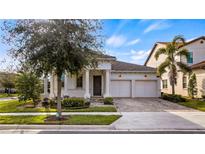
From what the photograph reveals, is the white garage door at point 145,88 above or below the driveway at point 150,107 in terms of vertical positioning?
above

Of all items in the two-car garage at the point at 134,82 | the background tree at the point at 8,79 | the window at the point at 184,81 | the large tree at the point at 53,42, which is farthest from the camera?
the window at the point at 184,81

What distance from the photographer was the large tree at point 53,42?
385 inches

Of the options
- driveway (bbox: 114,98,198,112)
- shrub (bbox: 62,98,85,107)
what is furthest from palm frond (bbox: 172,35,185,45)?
shrub (bbox: 62,98,85,107)

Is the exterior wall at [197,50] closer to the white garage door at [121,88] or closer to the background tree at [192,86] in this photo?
the background tree at [192,86]

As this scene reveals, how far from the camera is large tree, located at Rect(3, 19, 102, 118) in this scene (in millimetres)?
9781

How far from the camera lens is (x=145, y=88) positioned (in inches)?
888

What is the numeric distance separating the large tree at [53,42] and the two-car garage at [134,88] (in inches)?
464

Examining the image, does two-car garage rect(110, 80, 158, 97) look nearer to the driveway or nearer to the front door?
the front door

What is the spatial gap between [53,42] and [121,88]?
13340 millimetres

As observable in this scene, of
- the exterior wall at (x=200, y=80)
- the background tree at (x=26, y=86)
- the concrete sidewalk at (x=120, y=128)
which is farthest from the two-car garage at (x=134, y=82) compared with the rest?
the concrete sidewalk at (x=120, y=128)

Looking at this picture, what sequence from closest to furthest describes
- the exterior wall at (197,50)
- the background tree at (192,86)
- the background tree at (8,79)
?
the background tree at (8,79) → the background tree at (192,86) → the exterior wall at (197,50)
